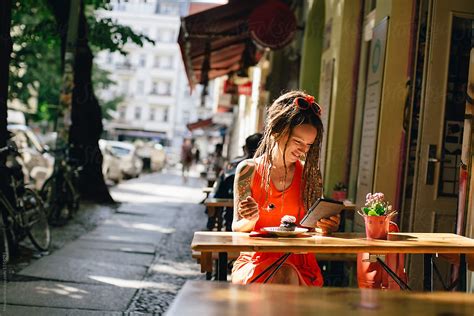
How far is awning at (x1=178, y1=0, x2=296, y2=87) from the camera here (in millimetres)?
12367

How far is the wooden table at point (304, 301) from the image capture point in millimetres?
2180

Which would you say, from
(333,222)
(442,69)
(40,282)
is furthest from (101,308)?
(442,69)

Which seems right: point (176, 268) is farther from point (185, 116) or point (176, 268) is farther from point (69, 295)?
point (185, 116)

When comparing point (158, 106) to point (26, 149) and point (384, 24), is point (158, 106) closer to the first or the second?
point (26, 149)

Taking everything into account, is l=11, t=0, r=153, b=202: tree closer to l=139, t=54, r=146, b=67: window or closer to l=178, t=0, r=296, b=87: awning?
l=178, t=0, r=296, b=87: awning

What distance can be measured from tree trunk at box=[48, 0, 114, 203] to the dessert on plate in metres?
12.0

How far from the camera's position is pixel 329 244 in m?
3.66

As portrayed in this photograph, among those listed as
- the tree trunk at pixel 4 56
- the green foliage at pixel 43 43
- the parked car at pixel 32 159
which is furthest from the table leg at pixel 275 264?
the parked car at pixel 32 159

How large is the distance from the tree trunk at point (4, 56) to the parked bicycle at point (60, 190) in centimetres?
365

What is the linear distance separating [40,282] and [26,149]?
10.9 meters

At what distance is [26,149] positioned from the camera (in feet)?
57.7

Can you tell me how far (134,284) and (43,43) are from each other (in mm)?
15353

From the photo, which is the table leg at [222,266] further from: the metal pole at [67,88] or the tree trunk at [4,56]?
the metal pole at [67,88]

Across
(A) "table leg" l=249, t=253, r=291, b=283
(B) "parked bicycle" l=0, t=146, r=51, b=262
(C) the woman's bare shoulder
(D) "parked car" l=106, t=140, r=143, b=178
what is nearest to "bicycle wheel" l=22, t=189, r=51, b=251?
(B) "parked bicycle" l=0, t=146, r=51, b=262
